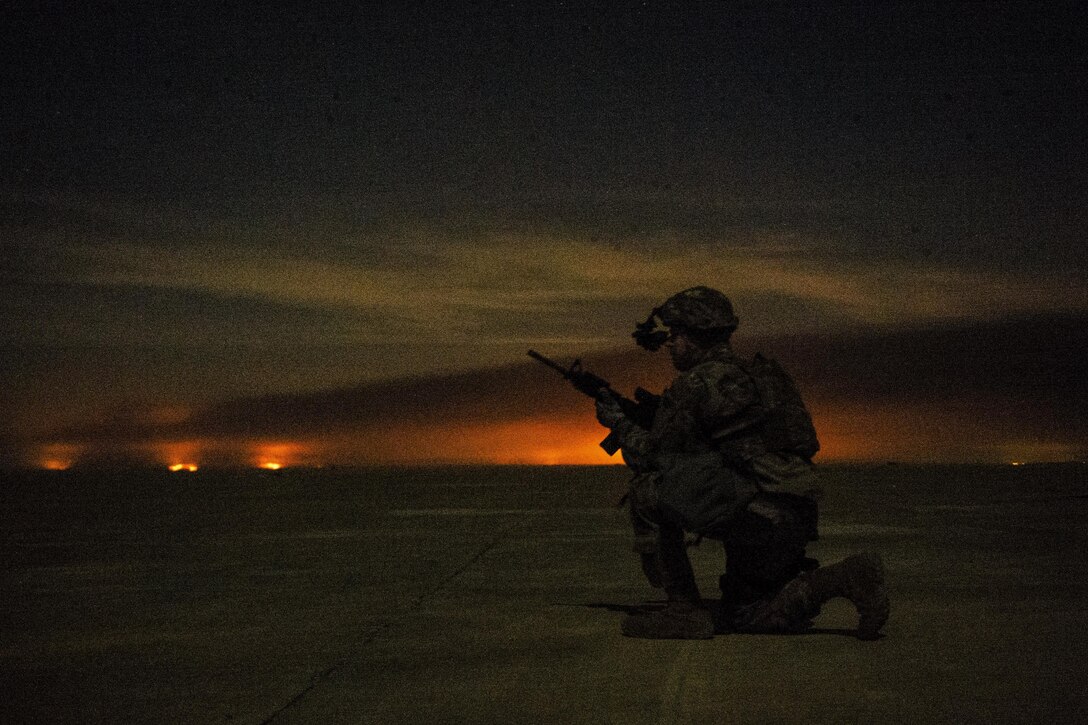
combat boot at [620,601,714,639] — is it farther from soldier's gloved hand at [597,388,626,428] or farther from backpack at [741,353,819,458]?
soldier's gloved hand at [597,388,626,428]

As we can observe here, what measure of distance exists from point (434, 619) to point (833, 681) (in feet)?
10.5

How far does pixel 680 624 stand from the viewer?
7.98 metres

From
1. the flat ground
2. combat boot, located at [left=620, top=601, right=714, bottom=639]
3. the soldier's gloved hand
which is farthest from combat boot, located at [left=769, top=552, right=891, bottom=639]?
the soldier's gloved hand

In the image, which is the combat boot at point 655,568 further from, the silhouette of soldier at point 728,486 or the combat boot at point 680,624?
the combat boot at point 680,624

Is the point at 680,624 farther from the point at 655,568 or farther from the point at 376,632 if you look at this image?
the point at 376,632

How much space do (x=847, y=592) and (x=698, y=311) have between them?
1646 millimetres

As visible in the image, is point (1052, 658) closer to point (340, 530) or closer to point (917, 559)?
point (917, 559)

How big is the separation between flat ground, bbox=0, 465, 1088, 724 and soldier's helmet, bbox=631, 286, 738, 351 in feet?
5.47

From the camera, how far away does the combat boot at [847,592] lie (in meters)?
7.69

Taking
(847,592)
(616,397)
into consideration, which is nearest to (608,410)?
(616,397)

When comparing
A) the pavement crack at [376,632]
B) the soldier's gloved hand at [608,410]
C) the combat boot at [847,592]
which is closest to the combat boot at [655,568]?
the combat boot at [847,592]

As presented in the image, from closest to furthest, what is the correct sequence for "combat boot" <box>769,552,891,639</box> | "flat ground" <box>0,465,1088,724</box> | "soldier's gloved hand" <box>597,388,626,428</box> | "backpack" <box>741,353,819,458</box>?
1. "flat ground" <box>0,465,1088,724</box>
2. "combat boot" <box>769,552,891,639</box>
3. "backpack" <box>741,353,819,458</box>
4. "soldier's gloved hand" <box>597,388,626,428</box>

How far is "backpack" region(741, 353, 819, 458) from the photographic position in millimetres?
7883

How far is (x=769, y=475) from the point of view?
783 cm
